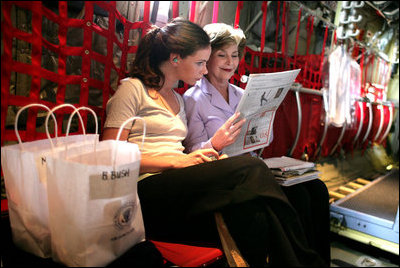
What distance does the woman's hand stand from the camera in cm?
135

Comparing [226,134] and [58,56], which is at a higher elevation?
[58,56]

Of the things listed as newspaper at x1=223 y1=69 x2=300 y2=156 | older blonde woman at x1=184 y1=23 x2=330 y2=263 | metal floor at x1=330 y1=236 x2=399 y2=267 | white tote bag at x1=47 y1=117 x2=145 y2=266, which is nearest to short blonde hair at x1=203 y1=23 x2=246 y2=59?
older blonde woman at x1=184 y1=23 x2=330 y2=263

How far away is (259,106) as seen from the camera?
1.38m

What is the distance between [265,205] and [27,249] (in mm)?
687

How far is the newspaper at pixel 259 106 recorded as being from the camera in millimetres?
1266

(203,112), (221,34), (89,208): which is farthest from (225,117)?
(89,208)

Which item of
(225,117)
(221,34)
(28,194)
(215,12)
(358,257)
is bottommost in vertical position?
(358,257)

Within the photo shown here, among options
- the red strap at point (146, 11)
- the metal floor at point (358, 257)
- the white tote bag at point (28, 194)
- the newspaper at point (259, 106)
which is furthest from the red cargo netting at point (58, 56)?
the metal floor at point (358, 257)

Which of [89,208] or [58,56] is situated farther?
[58,56]

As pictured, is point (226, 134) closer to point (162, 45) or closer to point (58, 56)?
point (162, 45)

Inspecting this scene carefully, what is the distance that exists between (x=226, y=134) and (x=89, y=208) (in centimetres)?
71

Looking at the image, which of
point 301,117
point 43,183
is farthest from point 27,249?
point 301,117

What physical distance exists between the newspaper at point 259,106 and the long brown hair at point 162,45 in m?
0.27

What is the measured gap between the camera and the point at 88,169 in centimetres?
77
